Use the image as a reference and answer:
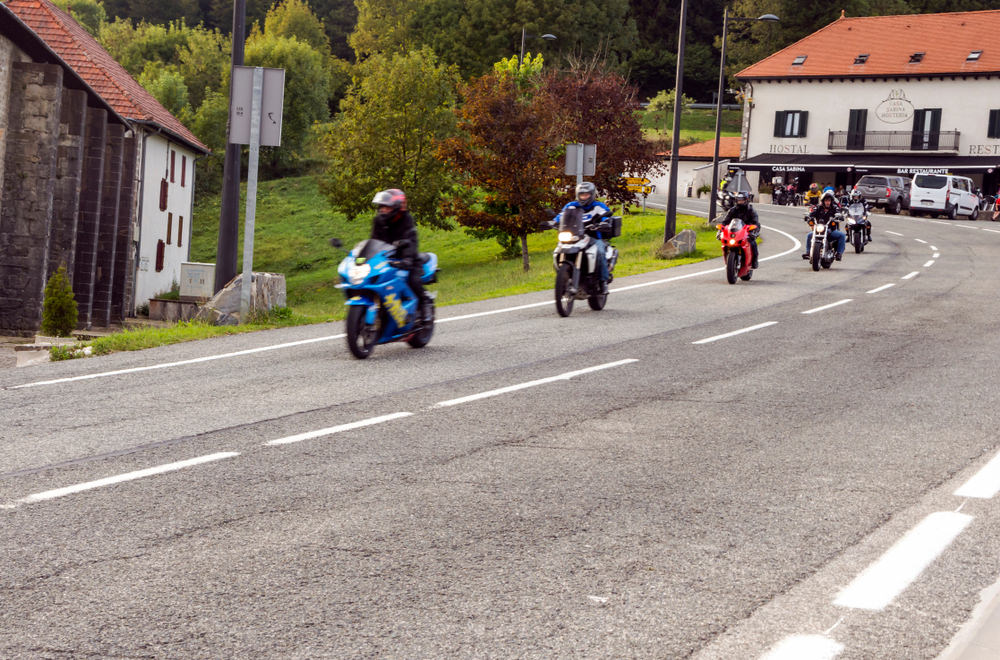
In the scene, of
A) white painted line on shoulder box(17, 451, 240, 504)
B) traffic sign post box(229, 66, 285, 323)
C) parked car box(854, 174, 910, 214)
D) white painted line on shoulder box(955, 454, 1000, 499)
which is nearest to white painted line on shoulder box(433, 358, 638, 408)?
white painted line on shoulder box(17, 451, 240, 504)

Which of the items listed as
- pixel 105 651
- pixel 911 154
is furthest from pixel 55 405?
pixel 911 154

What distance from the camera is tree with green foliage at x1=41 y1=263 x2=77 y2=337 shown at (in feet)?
68.0

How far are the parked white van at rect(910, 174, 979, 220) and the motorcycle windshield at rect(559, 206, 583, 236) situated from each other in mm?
38538

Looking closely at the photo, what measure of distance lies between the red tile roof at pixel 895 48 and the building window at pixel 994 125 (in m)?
2.29

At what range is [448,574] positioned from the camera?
15.5 ft

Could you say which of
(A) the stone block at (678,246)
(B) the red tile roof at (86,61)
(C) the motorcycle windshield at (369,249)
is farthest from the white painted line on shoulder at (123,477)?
(B) the red tile roof at (86,61)

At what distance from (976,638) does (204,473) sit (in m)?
4.03

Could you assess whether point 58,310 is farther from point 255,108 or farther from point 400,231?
point 400,231

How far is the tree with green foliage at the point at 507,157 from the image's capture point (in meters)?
37.3

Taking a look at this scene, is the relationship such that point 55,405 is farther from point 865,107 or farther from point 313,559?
point 865,107

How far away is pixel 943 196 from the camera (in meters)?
50.4

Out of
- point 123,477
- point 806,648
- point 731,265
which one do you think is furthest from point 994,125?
point 806,648

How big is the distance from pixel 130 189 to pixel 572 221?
19236 millimetres

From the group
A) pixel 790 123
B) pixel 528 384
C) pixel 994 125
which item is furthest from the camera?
pixel 790 123
